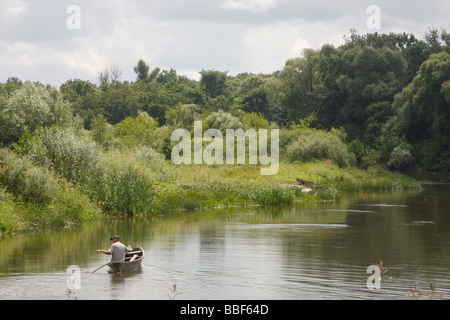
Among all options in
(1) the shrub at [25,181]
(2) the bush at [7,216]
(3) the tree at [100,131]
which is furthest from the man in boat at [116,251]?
(3) the tree at [100,131]

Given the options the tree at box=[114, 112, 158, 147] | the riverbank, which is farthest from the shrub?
the tree at box=[114, 112, 158, 147]

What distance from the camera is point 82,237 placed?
24141 mm

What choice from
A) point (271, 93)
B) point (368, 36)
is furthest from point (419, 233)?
point (271, 93)

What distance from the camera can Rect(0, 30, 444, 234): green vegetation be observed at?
29.0 meters

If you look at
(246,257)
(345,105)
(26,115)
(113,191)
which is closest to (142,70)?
(345,105)

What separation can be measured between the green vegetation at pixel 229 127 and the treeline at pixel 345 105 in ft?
0.53

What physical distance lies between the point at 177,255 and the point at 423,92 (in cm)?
5378

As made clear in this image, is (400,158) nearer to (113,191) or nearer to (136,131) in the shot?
(136,131)

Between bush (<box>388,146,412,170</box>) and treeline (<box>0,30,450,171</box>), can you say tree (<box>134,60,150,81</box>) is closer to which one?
treeline (<box>0,30,450,171</box>)

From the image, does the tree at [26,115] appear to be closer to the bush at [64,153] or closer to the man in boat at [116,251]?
the bush at [64,153]

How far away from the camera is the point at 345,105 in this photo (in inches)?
3246

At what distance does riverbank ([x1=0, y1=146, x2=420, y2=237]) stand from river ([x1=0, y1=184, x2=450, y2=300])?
3.70 ft

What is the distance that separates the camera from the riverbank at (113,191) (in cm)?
2608

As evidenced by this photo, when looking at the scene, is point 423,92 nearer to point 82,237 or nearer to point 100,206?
point 100,206
